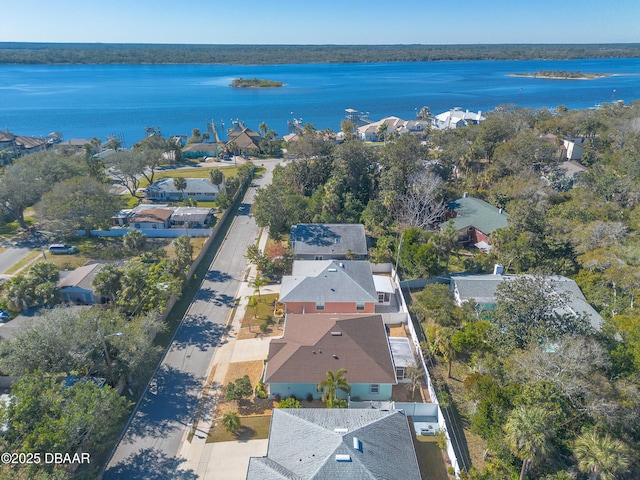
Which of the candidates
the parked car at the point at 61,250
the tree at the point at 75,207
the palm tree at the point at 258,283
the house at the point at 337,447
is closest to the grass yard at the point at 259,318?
the palm tree at the point at 258,283

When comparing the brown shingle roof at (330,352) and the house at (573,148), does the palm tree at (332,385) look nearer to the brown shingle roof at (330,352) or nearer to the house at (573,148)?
the brown shingle roof at (330,352)

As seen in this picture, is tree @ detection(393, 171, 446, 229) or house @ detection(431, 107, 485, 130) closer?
tree @ detection(393, 171, 446, 229)

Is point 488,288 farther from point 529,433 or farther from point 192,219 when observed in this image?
point 192,219

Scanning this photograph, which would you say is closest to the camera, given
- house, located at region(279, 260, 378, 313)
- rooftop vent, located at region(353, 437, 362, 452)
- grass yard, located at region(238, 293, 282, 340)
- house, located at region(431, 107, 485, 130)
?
rooftop vent, located at region(353, 437, 362, 452)

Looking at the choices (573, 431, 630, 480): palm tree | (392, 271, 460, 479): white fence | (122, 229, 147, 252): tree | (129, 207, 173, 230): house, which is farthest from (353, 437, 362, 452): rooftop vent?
(129, 207, 173, 230): house

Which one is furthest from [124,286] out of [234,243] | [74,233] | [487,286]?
[487,286]

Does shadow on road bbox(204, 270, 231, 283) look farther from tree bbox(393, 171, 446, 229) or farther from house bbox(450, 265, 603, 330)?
house bbox(450, 265, 603, 330)

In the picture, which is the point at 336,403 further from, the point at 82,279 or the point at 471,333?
the point at 82,279
